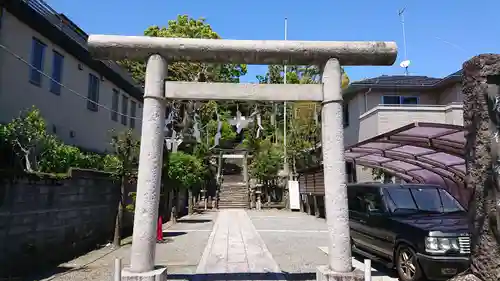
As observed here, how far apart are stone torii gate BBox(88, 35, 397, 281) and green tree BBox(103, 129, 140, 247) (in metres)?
5.26

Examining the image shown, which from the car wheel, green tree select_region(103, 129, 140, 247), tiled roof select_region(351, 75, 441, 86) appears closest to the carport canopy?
the car wheel

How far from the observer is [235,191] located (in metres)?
32.8

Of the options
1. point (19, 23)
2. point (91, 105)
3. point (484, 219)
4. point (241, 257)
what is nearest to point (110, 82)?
point (91, 105)

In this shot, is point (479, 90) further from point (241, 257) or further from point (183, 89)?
point (241, 257)

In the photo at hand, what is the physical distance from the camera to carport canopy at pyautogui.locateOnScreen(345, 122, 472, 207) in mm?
10211

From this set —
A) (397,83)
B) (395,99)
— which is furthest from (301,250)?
(397,83)

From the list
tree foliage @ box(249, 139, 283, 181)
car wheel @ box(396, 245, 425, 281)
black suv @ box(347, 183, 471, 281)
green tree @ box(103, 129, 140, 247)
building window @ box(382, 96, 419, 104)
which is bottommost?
car wheel @ box(396, 245, 425, 281)

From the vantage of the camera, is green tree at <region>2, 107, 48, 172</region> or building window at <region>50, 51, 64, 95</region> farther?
building window at <region>50, 51, 64, 95</region>

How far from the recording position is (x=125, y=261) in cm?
886

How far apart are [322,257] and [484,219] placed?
6246 millimetres

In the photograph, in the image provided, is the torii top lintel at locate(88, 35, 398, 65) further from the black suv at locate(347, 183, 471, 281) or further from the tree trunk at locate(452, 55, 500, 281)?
the black suv at locate(347, 183, 471, 281)

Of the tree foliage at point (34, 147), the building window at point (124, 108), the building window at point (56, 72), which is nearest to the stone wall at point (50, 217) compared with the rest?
the tree foliage at point (34, 147)

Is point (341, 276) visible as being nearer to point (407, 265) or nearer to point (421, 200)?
point (407, 265)

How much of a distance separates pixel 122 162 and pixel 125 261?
3.52m
